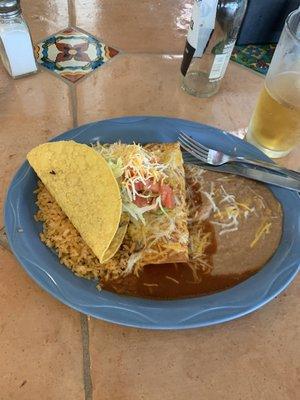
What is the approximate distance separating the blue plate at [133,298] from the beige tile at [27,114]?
0.13m

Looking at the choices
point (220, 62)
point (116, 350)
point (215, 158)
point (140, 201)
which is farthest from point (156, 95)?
point (116, 350)

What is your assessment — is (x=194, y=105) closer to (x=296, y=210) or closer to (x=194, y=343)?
(x=296, y=210)

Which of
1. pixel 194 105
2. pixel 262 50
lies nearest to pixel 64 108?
pixel 194 105

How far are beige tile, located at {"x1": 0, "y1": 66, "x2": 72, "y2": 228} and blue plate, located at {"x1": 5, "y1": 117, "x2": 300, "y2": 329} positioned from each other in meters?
0.13

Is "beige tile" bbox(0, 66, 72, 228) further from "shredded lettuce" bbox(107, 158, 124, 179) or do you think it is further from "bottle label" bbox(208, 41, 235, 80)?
"bottle label" bbox(208, 41, 235, 80)

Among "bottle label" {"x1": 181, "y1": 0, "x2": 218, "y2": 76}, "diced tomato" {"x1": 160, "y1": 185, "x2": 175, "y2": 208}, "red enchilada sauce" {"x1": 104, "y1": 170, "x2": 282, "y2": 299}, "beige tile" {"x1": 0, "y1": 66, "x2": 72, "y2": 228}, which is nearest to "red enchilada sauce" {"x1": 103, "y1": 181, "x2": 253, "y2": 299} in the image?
"red enchilada sauce" {"x1": 104, "y1": 170, "x2": 282, "y2": 299}

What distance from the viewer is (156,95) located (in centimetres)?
105

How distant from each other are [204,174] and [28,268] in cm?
40

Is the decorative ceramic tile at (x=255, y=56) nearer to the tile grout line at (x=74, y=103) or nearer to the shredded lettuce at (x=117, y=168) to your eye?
the tile grout line at (x=74, y=103)

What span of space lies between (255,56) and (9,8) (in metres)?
0.69

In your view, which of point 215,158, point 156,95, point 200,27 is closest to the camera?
point 215,158

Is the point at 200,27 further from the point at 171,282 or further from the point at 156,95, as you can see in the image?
the point at 171,282

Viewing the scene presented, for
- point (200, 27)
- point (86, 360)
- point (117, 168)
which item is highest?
point (200, 27)

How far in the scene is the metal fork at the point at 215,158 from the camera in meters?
0.81
